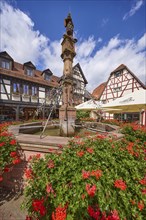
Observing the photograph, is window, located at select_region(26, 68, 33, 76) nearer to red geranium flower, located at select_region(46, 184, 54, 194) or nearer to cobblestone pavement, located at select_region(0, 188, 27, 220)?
cobblestone pavement, located at select_region(0, 188, 27, 220)

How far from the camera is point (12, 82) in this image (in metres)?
15.7

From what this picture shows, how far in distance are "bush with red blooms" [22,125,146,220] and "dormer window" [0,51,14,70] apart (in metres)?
17.2

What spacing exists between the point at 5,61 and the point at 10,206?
1752 cm

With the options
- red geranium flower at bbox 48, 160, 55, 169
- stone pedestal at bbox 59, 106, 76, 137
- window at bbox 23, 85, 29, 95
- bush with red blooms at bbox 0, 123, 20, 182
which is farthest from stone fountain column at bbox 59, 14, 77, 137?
window at bbox 23, 85, 29, 95

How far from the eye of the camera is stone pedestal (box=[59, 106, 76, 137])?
5.22 metres

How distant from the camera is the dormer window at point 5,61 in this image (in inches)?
608

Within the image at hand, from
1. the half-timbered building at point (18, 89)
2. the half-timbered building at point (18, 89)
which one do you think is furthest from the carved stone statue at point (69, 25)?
the half-timbered building at point (18, 89)

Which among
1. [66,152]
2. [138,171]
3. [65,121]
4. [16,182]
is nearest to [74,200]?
[66,152]

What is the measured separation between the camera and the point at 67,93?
535 centimetres

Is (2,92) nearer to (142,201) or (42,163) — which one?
(42,163)

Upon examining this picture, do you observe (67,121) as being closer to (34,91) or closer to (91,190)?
(91,190)

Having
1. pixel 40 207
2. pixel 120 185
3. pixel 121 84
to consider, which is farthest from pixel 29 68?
pixel 120 185

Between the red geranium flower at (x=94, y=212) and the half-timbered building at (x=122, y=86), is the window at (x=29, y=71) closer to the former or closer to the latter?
the half-timbered building at (x=122, y=86)

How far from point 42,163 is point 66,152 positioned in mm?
521
